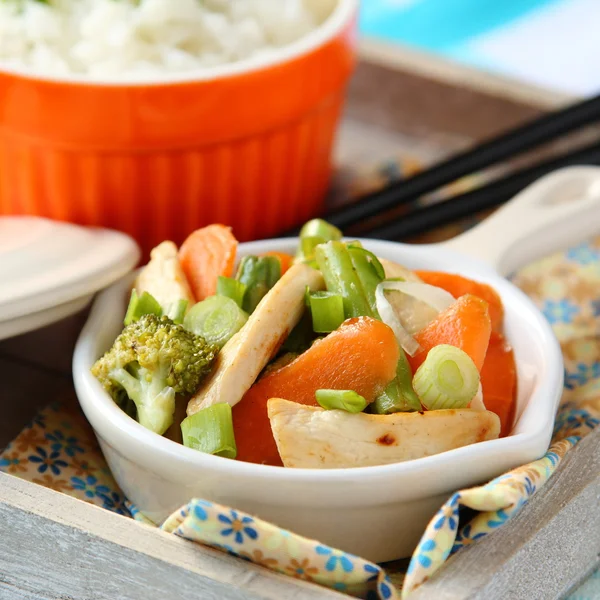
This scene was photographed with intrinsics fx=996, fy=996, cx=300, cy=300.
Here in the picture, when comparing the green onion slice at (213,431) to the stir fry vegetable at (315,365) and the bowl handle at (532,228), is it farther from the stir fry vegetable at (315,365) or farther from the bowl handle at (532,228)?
the bowl handle at (532,228)

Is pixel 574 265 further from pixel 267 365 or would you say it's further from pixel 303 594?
pixel 303 594

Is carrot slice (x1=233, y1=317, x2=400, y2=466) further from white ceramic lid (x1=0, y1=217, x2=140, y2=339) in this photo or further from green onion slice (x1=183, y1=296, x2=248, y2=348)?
white ceramic lid (x1=0, y1=217, x2=140, y2=339)

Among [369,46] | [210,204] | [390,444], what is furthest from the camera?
[369,46]

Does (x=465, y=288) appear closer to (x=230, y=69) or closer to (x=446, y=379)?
(x=446, y=379)

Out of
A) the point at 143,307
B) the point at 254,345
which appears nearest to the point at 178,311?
the point at 143,307

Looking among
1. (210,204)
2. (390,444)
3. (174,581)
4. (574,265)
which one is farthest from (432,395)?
(574,265)

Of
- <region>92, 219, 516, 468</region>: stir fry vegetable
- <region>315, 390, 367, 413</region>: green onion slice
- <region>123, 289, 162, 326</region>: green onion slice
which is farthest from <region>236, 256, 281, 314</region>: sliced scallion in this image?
<region>315, 390, 367, 413</region>: green onion slice
